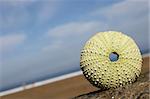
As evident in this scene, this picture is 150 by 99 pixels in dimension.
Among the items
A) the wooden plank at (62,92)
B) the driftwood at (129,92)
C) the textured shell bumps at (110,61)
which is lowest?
the wooden plank at (62,92)

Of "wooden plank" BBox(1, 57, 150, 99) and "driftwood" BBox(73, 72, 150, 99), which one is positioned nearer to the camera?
"driftwood" BBox(73, 72, 150, 99)

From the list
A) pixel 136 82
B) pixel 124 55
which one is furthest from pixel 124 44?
pixel 136 82

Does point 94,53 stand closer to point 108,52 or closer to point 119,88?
point 108,52

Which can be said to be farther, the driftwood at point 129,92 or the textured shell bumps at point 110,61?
the textured shell bumps at point 110,61

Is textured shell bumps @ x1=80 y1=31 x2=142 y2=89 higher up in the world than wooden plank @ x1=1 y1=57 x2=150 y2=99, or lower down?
higher up

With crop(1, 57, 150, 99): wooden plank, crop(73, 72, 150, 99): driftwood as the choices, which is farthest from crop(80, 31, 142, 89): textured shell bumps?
crop(1, 57, 150, 99): wooden plank

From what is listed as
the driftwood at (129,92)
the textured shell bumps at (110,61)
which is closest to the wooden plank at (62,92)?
the textured shell bumps at (110,61)

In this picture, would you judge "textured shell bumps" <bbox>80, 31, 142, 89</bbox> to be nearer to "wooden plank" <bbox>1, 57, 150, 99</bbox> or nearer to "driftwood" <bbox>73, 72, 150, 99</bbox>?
"driftwood" <bbox>73, 72, 150, 99</bbox>

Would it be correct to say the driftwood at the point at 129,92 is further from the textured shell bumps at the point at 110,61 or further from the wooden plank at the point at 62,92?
the wooden plank at the point at 62,92
